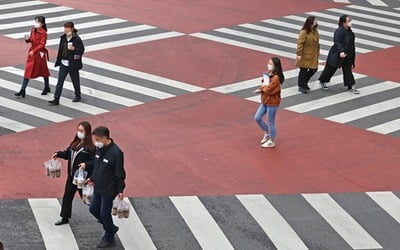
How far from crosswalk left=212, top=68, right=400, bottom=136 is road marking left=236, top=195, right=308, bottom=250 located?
16.3ft

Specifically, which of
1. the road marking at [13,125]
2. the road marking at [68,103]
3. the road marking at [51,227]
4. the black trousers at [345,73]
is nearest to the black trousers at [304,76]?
the black trousers at [345,73]

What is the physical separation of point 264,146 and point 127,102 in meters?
3.91

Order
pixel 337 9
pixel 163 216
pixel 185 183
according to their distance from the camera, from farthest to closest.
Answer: pixel 337 9 < pixel 185 183 < pixel 163 216

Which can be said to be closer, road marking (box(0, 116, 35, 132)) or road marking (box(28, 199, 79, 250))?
road marking (box(28, 199, 79, 250))

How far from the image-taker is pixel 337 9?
102 ft

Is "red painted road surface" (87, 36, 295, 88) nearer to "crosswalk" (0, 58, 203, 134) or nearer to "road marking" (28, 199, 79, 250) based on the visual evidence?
"crosswalk" (0, 58, 203, 134)

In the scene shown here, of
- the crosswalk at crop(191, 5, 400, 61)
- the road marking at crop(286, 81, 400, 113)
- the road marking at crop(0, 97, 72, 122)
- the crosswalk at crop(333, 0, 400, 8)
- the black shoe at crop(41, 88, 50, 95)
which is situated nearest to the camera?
the road marking at crop(0, 97, 72, 122)

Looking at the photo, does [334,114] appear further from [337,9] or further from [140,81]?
[337,9]

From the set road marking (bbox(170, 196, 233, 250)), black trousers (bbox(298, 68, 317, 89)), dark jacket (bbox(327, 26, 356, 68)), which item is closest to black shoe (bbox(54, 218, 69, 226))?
road marking (bbox(170, 196, 233, 250))

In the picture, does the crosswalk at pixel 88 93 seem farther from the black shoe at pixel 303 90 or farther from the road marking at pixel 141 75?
the black shoe at pixel 303 90

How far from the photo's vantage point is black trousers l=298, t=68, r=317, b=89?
855 inches

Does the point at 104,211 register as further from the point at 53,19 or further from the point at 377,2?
the point at 377,2

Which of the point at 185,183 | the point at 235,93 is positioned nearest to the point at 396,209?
the point at 185,183

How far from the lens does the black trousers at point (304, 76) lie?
2172 centimetres
